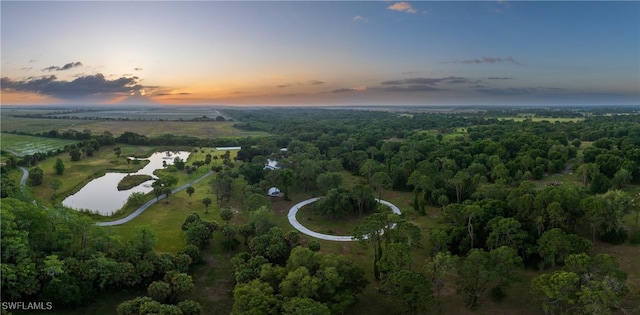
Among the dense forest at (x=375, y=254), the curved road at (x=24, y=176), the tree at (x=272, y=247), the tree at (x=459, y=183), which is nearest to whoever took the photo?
the dense forest at (x=375, y=254)

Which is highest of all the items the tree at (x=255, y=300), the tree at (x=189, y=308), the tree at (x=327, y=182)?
the tree at (x=327, y=182)

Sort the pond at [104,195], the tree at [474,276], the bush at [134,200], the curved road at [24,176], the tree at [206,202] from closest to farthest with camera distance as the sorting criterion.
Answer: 1. the tree at [474,276]
2. the tree at [206,202]
3. the bush at [134,200]
4. the pond at [104,195]
5. the curved road at [24,176]

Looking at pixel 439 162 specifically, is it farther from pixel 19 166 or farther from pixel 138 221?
pixel 19 166

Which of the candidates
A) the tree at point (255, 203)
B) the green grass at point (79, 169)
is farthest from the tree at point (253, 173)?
the green grass at point (79, 169)

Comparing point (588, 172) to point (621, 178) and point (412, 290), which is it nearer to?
point (621, 178)

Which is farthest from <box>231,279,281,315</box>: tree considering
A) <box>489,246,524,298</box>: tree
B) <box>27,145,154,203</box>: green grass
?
<box>27,145,154,203</box>: green grass

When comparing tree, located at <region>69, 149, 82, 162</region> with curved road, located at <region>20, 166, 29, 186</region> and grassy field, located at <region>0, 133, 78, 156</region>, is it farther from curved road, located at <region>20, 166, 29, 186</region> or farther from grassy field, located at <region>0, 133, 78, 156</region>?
grassy field, located at <region>0, 133, 78, 156</region>

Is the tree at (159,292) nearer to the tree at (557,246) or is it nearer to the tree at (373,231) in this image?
the tree at (373,231)
